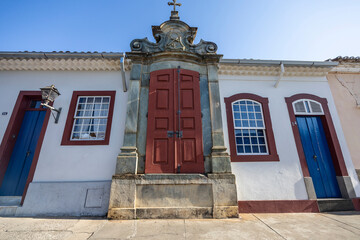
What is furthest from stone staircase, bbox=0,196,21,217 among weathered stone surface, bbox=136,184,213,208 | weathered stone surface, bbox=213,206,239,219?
weathered stone surface, bbox=213,206,239,219

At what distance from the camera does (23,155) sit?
4.96 metres

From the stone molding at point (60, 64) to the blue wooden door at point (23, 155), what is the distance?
1.56 m

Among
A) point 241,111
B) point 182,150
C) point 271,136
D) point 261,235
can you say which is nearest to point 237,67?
point 241,111

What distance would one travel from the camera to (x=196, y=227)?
3.24 meters

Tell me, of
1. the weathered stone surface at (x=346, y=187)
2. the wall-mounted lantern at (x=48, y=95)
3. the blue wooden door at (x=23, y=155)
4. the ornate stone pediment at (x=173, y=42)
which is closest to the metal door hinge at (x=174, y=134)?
the ornate stone pediment at (x=173, y=42)

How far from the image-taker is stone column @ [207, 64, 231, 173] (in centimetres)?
422

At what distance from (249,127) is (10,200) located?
23.9 ft

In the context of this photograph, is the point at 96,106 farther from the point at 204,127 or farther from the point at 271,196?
the point at 271,196

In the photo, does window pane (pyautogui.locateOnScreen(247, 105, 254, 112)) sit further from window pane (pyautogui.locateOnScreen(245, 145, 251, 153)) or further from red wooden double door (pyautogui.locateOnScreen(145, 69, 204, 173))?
red wooden double door (pyautogui.locateOnScreen(145, 69, 204, 173))

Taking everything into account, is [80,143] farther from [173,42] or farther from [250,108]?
[250,108]

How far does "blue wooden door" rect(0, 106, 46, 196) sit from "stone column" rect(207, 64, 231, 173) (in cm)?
543

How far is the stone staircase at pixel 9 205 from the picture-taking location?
4156 mm

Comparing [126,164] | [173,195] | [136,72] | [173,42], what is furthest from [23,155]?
[173,42]

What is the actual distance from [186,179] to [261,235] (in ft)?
5.93
